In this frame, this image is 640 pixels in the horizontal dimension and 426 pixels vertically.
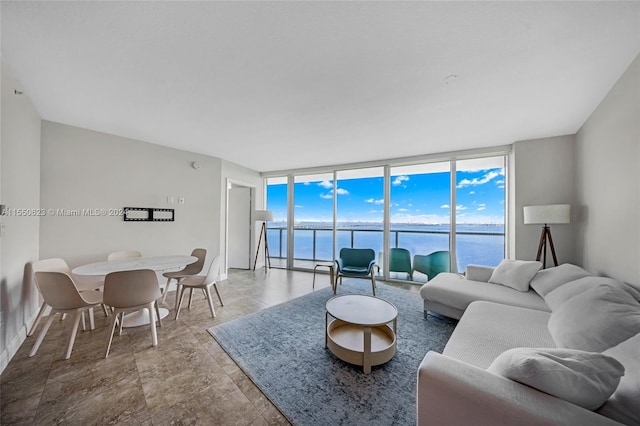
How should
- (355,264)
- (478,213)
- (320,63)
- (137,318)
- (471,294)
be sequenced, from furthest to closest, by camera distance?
(355,264) → (478,213) → (137,318) → (471,294) → (320,63)

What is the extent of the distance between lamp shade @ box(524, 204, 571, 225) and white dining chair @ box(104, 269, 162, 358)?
4.57 meters

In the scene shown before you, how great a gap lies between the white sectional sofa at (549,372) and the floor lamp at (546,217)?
1548mm

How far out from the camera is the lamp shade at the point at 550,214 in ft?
9.89

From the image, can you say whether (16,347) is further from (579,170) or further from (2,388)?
(579,170)

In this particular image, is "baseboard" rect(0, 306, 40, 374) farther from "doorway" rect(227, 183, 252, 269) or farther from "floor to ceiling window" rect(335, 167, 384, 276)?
"floor to ceiling window" rect(335, 167, 384, 276)

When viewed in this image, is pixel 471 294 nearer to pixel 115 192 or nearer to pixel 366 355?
pixel 366 355

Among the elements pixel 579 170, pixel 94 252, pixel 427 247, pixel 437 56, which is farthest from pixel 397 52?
pixel 94 252

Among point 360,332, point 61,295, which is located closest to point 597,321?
point 360,332

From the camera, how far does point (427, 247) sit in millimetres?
4598

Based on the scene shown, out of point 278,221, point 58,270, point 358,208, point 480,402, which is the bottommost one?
point 480,402

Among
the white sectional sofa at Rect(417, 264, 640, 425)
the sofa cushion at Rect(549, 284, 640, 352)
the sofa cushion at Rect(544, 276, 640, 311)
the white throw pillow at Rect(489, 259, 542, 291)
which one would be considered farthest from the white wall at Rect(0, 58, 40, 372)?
the white throw pillow at Rect(489, 259, 542, 291)

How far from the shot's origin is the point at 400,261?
474 centimetres

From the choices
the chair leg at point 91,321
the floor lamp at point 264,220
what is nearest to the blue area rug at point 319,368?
the chair leg at point 91,321

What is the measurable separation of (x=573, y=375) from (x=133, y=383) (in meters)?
2.64
